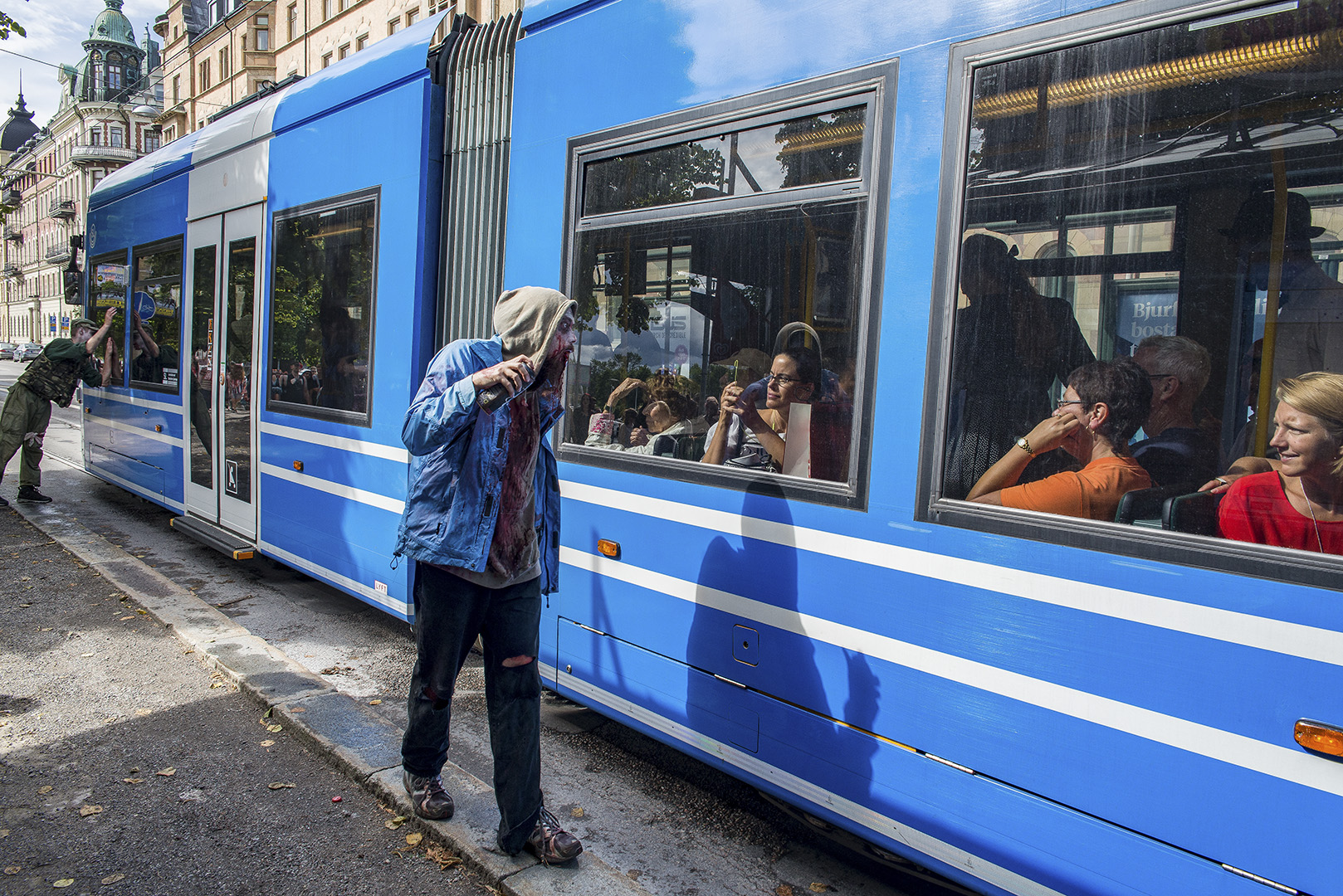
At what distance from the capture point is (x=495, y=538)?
111 inches

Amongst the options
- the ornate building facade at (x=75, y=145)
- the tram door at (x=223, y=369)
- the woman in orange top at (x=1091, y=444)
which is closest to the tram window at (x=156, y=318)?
the tram door at (x=223, y=369)

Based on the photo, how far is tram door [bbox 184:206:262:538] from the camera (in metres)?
6.20

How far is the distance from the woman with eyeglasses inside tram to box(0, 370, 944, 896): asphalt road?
4.52ft

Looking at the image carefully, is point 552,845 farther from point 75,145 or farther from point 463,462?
point 75,145

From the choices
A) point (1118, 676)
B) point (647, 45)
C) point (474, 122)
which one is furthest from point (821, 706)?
point (474, 122)

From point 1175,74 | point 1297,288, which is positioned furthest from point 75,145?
point 1297,288

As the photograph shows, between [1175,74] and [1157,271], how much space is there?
0.44m

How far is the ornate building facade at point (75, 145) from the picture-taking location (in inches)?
2601

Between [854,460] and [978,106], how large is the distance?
1009mm

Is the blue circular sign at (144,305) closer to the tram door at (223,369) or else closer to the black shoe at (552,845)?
the tram door at (223,369)

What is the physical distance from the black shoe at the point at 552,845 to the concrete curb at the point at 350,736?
0.03 metres

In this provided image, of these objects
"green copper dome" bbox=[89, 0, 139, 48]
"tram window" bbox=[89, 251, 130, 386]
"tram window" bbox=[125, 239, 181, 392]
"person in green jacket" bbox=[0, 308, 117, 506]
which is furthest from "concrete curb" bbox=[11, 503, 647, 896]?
"green copper dome" bbox=[89, 0, 139, 48]

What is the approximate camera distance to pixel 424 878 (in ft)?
9.55

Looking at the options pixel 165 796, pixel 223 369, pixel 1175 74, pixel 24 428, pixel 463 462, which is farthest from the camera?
pixel 24 428
